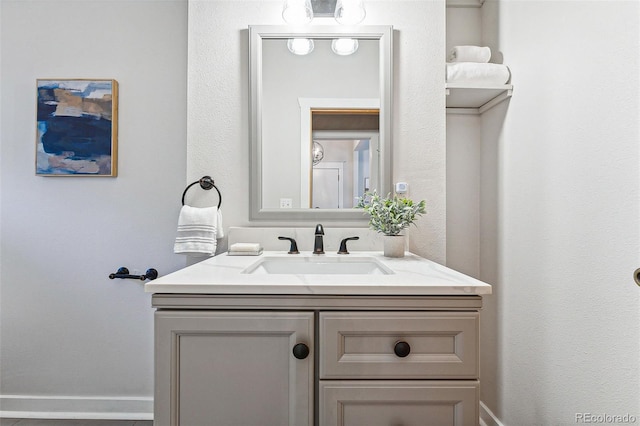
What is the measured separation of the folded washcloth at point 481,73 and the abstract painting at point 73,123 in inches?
64.2

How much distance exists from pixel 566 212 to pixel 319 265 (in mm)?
873

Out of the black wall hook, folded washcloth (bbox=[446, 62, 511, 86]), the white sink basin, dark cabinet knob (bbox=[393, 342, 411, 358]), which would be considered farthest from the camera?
the black wall hook

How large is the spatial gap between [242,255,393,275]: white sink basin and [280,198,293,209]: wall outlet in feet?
0.89

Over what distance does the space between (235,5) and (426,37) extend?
2.91ft

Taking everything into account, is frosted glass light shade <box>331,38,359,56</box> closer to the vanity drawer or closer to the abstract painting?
the abstract painting

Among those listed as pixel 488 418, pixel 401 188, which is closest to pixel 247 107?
pixel 401 188

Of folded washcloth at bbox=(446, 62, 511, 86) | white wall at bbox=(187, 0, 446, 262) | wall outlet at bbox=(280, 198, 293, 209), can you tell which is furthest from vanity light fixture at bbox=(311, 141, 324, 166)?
folded washcloth at bbox=(446, 62, 511, 86)

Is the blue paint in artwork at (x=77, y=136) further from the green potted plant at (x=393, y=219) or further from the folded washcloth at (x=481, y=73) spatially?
the folded washcloth at (x=481, y=73)

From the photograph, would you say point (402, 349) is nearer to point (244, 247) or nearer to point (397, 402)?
point (397, 402)

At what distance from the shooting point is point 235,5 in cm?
155

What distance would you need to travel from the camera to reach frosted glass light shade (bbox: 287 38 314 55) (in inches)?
60.6

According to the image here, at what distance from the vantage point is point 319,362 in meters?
0.85

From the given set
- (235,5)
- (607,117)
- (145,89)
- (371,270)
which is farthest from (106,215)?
(607,117)

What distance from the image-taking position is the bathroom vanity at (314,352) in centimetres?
84
